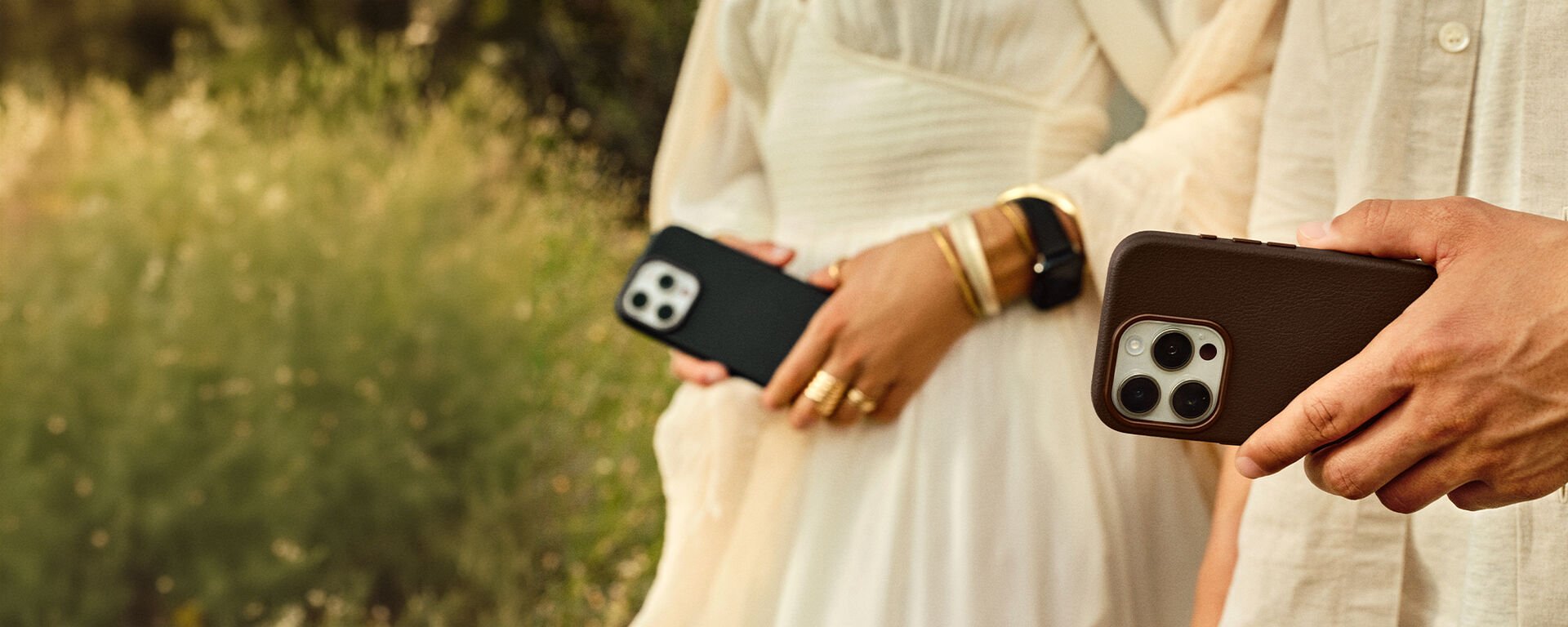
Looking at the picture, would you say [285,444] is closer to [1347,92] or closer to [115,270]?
[115,270]

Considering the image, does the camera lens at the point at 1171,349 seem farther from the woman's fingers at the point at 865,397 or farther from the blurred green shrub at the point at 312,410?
the blurred green shrub at the point at 312,410

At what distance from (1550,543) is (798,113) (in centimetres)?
54

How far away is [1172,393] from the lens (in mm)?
472

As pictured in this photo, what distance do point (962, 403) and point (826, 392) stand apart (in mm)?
89

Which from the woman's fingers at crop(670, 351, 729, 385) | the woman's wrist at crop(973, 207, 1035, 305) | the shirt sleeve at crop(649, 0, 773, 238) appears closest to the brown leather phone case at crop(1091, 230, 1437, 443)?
the woman's wrist at crop(973, 207, 1035, 305)

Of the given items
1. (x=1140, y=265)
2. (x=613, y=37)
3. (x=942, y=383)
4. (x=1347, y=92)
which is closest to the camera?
(x=1140, y=265)

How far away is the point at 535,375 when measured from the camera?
236cm

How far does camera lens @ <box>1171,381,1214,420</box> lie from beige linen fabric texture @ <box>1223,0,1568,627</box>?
16 cm

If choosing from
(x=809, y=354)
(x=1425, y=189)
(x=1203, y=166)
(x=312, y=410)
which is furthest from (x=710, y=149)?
(x=312, y=410)

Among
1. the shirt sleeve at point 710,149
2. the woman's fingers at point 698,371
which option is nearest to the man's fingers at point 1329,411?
the woman's fingers at point 698,371

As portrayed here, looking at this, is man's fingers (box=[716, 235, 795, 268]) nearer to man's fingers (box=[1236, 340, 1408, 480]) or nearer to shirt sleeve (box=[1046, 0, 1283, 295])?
shirt sleeve (box=[1046, 0, 1283, 295])

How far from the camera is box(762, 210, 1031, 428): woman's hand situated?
0.72 metres

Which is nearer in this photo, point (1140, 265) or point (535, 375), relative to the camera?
point (1140, 265)

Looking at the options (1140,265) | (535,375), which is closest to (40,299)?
(535,375)
